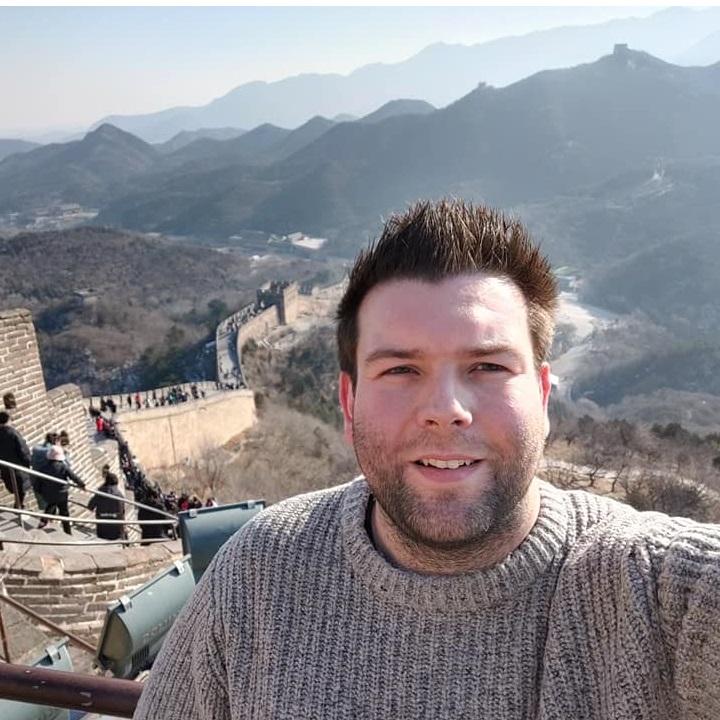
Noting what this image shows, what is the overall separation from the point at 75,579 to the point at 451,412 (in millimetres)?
5303

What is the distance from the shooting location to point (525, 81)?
449ft

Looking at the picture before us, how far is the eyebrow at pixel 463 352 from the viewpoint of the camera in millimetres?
1251

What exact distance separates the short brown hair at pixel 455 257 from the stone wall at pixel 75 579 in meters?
4.86

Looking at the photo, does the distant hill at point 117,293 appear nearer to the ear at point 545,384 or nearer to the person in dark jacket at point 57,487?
the person in dark jacket at point 57,487

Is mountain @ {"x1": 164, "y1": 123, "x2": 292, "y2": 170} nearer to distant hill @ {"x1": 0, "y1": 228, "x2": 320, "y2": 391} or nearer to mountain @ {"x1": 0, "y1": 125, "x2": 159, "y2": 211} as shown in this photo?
mountain @ {"x1": 0, "y1": 125, "x2": 159, "y2": 211}

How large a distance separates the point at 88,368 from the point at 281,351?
414 inches

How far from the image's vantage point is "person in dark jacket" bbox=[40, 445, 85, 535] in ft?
23.4

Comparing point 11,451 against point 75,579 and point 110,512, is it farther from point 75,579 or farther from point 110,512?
point 75,579

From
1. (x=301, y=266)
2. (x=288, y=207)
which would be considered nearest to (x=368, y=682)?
(x=301, y=266)

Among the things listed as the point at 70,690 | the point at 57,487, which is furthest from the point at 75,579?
the point at 70,690

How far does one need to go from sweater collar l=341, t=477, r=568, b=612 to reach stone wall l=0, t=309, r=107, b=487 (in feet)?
25.5

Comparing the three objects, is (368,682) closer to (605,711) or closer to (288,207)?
(605,711)

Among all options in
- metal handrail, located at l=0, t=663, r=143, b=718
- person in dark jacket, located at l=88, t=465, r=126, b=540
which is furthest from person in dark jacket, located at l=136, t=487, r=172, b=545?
metal handrail, located at l=0, t=663, r=143, b=718

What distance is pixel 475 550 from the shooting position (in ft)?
4.08
